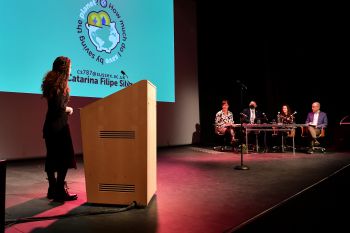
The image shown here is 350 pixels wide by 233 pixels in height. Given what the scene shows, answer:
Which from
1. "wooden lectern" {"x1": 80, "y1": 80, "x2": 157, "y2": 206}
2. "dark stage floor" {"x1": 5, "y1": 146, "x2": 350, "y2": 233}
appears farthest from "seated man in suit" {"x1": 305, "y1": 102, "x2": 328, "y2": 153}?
"wooden lectern" {"x1": 80, "y1": 80, "x2": 157, "y2": 206}

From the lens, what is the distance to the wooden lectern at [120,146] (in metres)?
2.50

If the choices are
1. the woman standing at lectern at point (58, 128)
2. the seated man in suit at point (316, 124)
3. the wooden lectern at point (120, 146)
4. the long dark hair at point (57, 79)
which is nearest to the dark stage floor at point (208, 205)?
the wooden lectern at point (120, 146)

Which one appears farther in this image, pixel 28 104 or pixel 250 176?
pixel 28 104

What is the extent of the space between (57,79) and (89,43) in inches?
106

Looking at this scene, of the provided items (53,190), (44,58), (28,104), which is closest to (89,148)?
(53,190)

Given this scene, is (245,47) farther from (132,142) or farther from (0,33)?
(132,142)

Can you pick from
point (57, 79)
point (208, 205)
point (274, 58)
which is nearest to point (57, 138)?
point (57, 79)

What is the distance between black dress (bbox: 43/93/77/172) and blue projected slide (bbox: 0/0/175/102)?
5.47 feet

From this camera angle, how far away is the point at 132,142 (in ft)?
8.27

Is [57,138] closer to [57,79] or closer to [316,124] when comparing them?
[57,79]

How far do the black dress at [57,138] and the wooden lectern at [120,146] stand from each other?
1.03 ft

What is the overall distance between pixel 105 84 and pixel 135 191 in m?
3.21

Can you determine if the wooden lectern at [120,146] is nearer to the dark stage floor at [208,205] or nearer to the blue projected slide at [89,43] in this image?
the dark stage floor at [208,205]

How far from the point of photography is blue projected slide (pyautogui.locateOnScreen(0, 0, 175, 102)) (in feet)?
15.4
